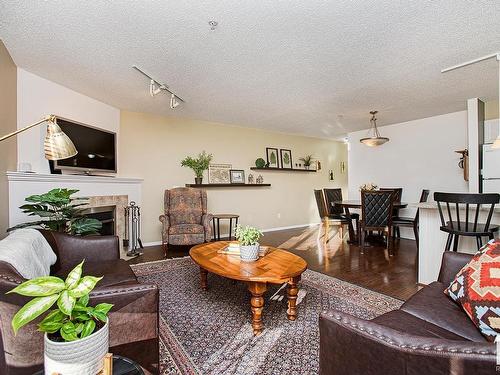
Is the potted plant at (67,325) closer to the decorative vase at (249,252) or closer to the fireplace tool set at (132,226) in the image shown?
the decorative vase at (249,252)

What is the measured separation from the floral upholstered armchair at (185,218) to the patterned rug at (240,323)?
96 centimetres

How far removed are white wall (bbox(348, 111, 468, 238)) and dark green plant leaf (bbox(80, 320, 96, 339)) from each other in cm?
574

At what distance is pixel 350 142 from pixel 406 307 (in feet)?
18.1

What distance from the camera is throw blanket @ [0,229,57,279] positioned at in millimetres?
1264

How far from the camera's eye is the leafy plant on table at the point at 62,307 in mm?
699

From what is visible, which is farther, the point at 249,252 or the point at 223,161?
the point at 223,161

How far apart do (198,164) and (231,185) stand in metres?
0.91

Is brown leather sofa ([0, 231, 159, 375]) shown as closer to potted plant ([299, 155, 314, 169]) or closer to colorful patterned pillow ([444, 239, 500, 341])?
colorful patterned pillow ([444, 239, 500, 341])

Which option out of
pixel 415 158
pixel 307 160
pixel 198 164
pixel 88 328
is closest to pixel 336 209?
pixel 415 158

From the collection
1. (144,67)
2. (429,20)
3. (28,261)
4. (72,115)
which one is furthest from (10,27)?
(429,20)

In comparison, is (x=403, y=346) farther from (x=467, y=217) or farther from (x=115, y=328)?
(x=467, y=217)

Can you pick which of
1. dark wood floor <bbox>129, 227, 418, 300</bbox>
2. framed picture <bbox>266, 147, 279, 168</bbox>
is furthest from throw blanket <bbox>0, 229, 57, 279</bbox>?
framed picture <bbox>266, 147, 279, 168</bbox>

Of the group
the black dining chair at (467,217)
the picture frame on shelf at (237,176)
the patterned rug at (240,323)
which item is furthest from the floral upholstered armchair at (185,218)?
the black dining chair at (467,217)

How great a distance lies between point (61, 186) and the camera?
311 centimetres
